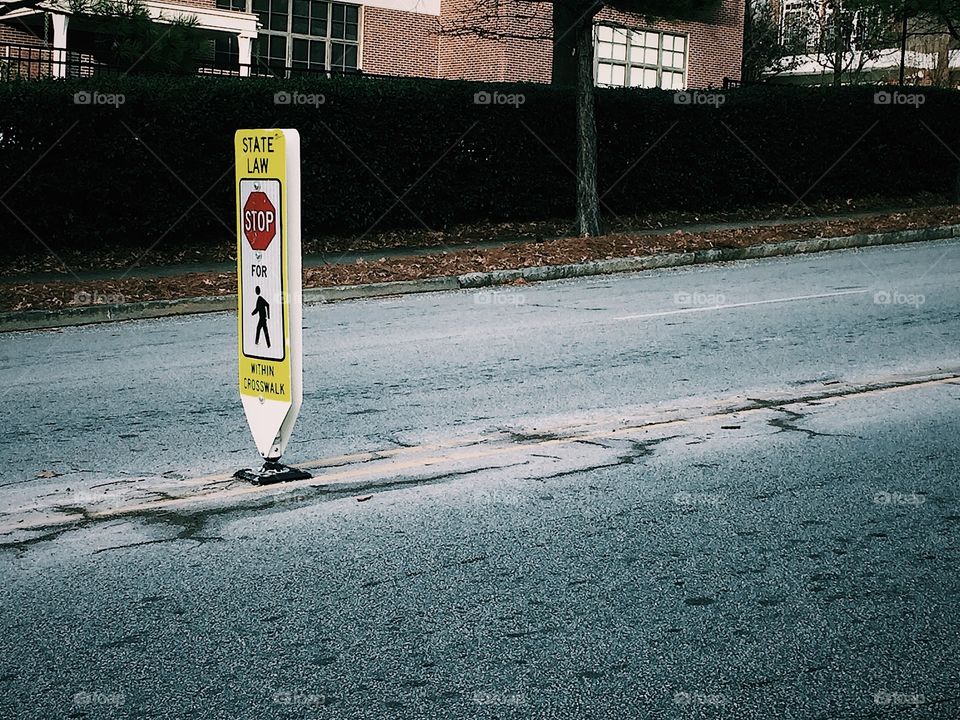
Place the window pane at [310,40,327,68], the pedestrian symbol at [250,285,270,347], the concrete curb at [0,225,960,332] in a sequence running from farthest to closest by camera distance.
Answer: the window pane at [310,40,327,68] < the concrete curb at [0,225,960,332] < the pedestrian symbol at [250,285,270,347]

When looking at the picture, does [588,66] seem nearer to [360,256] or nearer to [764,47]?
[360,256]

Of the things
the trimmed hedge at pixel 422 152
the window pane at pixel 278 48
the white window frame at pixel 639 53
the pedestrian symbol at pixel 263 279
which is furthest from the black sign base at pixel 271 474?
the white window frame at pixel 639 53

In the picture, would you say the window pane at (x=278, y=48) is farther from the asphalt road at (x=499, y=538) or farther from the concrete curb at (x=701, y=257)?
the asphalt road at (x=499, y=538)

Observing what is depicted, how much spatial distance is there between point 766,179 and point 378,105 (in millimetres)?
8084

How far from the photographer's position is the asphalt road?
3.64m

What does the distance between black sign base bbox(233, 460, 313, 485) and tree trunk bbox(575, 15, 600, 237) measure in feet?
42.7

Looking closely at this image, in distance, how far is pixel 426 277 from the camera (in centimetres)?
1495

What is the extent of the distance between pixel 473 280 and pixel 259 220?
9492 millimetres

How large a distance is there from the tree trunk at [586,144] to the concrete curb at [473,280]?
1.99 meters

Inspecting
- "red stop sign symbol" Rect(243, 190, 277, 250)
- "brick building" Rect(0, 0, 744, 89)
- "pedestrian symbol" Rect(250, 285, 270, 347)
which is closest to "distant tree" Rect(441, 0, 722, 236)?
"brick building" Rect(0, 0, 744, 89)

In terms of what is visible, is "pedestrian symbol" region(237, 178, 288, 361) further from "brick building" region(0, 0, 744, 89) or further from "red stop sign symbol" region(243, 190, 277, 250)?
"brick building" region(0, 0, 744, 89)

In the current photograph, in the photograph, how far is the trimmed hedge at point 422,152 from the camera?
1588 cm

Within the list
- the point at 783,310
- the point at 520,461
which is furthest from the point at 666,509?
the point at 783,310

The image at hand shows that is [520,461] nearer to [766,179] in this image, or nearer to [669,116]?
[669,116]
